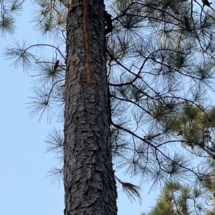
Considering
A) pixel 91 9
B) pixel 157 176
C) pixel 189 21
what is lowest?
pixel 157 176

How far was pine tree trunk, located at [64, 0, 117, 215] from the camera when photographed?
4.83 ft

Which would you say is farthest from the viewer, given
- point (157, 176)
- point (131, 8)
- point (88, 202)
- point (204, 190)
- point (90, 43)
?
point (204, 190)

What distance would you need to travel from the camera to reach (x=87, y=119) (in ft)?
5.36

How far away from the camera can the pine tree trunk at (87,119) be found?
147 cm

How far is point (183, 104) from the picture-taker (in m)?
2.44

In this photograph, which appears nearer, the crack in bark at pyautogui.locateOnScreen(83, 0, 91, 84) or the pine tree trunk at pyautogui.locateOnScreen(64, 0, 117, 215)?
the pine tree trunk at pyautogui.locateOnScreen(64, 0, 117, 215)

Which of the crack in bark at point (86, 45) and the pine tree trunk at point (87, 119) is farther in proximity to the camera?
the crack in bark at point (86, 45)

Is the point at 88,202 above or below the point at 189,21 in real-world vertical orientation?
below

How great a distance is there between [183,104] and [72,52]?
776 mm

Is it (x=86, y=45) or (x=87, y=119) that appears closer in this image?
(x=87, y=119)

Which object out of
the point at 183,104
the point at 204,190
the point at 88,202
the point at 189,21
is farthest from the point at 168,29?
the point at 88,202

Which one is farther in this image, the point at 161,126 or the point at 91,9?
the point at 161,126

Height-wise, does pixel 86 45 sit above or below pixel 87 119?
above

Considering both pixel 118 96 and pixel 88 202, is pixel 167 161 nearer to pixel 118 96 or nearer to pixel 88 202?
pixel 118 96
